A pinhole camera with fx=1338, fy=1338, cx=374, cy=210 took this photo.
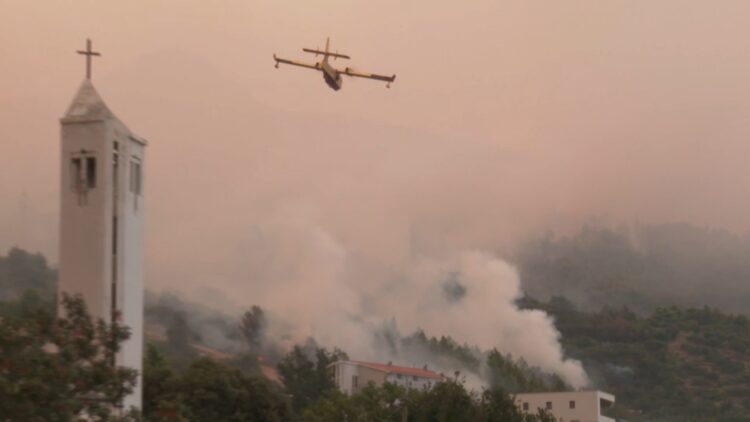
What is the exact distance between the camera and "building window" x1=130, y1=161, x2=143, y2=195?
169ft

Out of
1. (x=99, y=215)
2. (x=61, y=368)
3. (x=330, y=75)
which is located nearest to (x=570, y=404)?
(x=330, y=75)

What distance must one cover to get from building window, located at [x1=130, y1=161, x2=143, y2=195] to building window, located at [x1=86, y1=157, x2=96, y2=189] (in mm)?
1869

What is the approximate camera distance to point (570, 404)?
398 feet

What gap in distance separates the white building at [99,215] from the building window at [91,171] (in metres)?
0.04

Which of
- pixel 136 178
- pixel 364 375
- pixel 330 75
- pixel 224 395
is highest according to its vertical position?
pixel 330 75

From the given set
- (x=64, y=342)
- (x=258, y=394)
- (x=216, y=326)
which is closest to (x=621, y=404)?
(x=216, y=326)

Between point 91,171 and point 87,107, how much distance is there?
258 centimetres

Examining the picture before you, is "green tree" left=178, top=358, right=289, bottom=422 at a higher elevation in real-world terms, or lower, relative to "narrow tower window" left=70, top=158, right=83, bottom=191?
lower

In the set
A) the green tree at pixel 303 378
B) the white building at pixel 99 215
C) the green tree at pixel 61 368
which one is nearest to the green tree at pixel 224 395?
the white building at pixel 99 215

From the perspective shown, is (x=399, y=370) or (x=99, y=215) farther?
(x=399, y=370)

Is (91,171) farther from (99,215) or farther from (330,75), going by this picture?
(330,75)

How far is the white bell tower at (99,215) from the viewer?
48938mm

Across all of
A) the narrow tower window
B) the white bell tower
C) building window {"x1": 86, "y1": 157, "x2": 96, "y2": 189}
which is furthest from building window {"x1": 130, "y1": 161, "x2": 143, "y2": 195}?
the narrow tower window

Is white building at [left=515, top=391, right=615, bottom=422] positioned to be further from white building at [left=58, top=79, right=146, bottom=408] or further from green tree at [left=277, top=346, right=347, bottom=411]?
white building at [left=58, top=79, right=146, bottom=408]
